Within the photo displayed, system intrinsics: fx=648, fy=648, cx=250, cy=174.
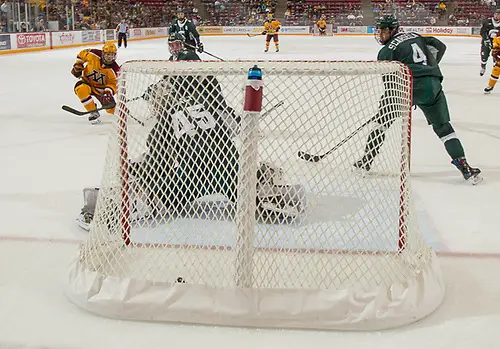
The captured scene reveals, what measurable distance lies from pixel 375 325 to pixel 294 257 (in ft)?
1.32

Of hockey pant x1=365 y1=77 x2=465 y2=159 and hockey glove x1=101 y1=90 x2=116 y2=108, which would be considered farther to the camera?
hockey glove x1=101 y1=90 x2=116 y2=108

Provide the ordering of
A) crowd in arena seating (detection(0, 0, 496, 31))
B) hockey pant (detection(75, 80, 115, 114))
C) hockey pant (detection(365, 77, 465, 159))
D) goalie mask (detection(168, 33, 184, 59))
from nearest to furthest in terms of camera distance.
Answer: hockey pant (detection(365, 77, 465, 159)) → goalie mask (detection(168, 33, 184, 59)) → hockey pant (detection(75, 80, 115, 114)) → crowd in arena seating (detection(0, 0, 496, 31))

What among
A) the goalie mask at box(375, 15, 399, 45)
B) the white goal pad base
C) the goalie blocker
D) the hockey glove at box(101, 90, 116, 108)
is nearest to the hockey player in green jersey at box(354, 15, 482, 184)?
the goalie mask at box(375, 15, 399, 45)

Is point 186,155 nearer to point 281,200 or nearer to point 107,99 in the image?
point 281,200

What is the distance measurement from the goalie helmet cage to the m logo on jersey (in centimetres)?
348

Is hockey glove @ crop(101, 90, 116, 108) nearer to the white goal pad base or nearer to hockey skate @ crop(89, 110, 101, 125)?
hockey skate @ crop(89, 110, 101, 125)

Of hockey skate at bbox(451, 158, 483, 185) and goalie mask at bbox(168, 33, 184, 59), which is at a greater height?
goalie mask at bbox(168, 33, 184, 59)

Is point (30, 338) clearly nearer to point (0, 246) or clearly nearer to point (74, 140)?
point (0, 246)

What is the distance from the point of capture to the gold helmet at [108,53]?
5562mm

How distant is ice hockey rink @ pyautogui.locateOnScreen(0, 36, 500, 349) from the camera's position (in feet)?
6.41

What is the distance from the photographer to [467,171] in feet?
12.7

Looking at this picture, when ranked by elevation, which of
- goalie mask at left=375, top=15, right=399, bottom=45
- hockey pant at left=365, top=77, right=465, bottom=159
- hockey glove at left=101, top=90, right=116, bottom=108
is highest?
goalie mask at left=375, top=15, right=399, bottom=45

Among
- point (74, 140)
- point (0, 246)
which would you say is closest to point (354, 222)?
point (0, 246)

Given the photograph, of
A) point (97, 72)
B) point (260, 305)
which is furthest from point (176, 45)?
point (260, 305)
